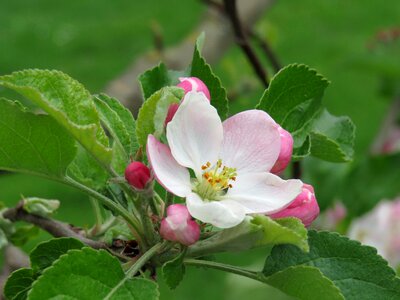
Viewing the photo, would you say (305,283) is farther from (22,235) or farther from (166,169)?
(22,235)

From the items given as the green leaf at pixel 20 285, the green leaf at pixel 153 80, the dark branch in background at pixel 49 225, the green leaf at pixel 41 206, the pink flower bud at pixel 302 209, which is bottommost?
the dark branch in background at pixel 49 225

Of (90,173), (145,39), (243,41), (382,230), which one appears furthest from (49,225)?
(145,39)

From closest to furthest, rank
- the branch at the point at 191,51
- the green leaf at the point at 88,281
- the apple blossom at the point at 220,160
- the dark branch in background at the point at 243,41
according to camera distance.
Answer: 1. the green leaf at the point at 88,281
2. the apple blossom at the point at 220,160
3. the dark branch in background at the point at 243,41
4. the branch at the point at 191,51

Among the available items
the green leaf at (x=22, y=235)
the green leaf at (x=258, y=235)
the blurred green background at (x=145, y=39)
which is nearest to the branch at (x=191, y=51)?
the green leaf at (x=22, y=235)

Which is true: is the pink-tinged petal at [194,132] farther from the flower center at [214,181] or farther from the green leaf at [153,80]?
the green leaf at [153,80]

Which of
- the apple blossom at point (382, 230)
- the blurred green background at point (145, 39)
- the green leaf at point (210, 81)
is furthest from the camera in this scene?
the blurred green background at point (145, 39)

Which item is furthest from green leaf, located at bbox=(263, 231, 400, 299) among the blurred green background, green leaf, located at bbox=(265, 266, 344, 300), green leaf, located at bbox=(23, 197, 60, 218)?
the blurred green background

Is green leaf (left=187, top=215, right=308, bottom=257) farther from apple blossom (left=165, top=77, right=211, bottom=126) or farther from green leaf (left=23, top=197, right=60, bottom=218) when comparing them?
green leaf (left=23, top=197, right=60, bottom=218)
